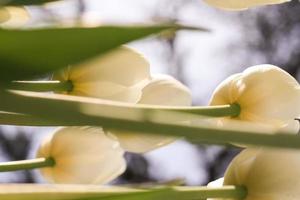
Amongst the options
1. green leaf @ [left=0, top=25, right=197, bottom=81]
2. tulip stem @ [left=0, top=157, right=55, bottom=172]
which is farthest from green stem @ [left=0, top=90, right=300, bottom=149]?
tulip stem @ [left=0, top=157, right=55, bottom=172]

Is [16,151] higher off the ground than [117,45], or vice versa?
[117,45]

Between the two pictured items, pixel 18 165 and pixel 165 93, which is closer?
pixel 18 165

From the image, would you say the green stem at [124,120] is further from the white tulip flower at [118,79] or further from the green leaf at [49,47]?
the white tulip flower at [118,79]

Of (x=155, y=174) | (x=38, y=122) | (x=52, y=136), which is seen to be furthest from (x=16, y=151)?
(x=38, y=122)

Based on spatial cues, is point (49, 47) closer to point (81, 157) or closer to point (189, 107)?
point (189, 107)

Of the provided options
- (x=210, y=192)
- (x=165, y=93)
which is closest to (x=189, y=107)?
(x=210, y=192)

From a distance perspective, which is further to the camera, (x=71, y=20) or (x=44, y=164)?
(x=44, y=164)

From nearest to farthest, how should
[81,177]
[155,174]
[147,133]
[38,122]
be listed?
[147,133]
[38,122]
[81,177]
[155,174]

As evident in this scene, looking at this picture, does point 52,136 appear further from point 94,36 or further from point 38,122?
point 94,36
